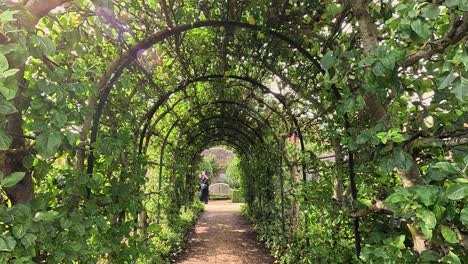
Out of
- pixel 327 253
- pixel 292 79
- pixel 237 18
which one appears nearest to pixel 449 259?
pixel 327 253

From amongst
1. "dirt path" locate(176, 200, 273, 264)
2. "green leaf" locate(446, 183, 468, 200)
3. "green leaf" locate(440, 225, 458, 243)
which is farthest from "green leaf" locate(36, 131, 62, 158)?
"dirt path" locate(176, 200, 273, 264)

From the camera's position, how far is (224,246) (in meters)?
6.93

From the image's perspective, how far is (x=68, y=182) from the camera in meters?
1.65

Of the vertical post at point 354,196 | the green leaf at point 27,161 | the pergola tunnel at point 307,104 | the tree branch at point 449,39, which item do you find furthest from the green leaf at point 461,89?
the green leaf at point 27,161

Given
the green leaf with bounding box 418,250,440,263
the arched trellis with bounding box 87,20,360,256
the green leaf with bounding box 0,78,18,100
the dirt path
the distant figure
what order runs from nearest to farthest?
the green leaf with bounding box 0,78,18,100, the green leaf with bounding box 418,250,440,263, the arched trellis with bounding box 87,20,360,256, the dirt path, the distant figure

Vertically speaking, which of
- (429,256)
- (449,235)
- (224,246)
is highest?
(449,235)

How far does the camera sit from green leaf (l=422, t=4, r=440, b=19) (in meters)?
1.08

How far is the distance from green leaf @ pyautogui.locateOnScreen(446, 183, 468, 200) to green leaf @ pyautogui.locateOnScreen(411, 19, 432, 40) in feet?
1.72

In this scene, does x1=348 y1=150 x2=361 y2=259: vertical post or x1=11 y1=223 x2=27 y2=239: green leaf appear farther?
x1=348 y1=150 x2=361 y2=259: vertical post

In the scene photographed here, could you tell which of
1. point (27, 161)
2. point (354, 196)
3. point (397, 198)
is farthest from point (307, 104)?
point (27, 161)

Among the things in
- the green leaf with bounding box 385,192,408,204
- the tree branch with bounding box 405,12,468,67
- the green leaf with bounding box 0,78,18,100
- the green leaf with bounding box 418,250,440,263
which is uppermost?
the tree branch with bounding box 405,12,468,67

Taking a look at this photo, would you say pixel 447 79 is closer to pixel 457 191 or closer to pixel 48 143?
pixel 457 191

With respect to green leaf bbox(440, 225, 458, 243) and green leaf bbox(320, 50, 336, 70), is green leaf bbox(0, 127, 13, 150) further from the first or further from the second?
green leaf bbox(440, 225, 458, 243)

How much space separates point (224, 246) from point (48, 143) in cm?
627
